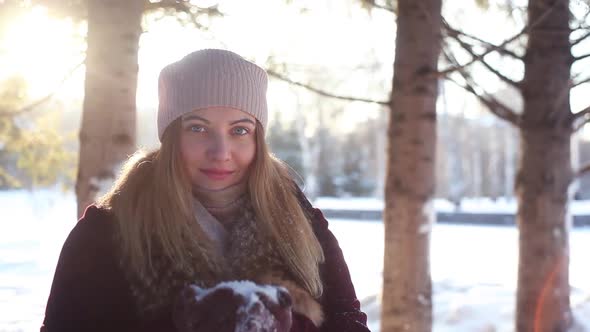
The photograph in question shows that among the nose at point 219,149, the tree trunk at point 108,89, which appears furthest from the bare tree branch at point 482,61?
the nose at point 219,149

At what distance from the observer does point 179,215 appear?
1630 mm

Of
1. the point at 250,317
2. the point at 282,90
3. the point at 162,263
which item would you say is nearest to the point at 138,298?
the point at 162,263

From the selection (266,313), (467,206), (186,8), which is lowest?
(467,206)

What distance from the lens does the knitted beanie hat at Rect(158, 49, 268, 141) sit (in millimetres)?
1686

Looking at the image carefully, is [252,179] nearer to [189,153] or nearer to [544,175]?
[189,153]

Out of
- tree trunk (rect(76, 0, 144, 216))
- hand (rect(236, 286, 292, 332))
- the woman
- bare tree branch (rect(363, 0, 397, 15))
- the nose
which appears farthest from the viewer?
bare tree branch (rect(363, 0, 397, 15))

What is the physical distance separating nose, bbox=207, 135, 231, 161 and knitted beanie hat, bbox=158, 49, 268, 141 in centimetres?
11

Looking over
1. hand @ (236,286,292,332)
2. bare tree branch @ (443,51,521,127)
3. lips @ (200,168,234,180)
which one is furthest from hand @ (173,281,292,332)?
bare tree branch @ (443,51,521,127)

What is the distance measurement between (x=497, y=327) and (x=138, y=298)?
167 inches

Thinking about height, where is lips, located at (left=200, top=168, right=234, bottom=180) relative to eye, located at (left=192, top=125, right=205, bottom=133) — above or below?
below

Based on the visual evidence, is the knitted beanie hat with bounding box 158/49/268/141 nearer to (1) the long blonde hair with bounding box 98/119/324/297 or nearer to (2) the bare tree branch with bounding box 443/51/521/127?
(1) the long blonde hair with bounding box 98/119/324/297

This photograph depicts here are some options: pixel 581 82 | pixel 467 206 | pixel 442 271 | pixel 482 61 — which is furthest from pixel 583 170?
pixel 467 206

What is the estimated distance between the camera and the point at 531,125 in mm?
3818

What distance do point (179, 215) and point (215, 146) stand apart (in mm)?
227
